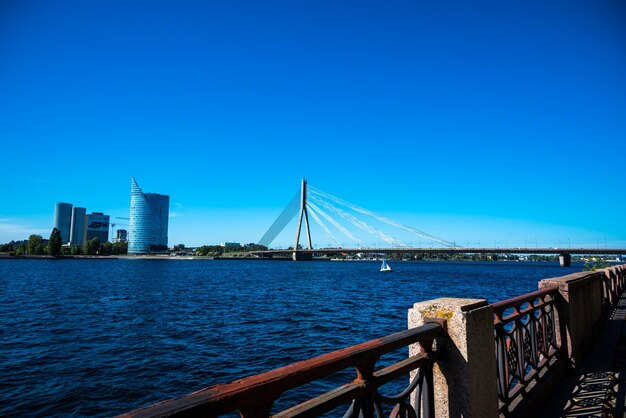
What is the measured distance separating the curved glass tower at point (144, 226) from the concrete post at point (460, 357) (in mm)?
175625

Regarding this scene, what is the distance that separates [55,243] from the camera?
4815 inches

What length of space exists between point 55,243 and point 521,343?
147 meters

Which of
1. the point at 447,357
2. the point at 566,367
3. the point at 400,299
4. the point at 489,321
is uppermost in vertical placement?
the point at 489,321

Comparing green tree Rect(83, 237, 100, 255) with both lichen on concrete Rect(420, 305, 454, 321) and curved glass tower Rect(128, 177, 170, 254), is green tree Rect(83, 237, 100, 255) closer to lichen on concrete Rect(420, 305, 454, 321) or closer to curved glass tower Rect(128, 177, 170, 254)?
curved glass tower Rect(128, 177, 170, 254)

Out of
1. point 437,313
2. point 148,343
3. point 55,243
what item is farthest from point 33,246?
point 437,313

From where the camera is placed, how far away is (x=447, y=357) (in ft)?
7.66

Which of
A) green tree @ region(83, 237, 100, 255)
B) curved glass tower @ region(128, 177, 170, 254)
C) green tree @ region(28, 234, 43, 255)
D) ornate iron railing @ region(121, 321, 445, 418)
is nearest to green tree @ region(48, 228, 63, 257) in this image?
green tree @ region(28, 234, 43, 255)

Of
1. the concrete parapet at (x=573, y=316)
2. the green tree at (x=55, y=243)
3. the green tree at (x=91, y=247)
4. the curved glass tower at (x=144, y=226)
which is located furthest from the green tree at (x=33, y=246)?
the concrete parapet at (x=573, y=316)

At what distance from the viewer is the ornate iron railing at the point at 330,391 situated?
1.20 meters

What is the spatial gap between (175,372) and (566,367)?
27.9ft

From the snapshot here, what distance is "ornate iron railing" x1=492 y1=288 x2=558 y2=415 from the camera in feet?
10.1

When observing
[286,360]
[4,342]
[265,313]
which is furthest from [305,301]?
[4,342]

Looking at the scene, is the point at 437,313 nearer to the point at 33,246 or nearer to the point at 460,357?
the point at 460,357

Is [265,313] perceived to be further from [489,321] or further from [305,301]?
[489,321]
